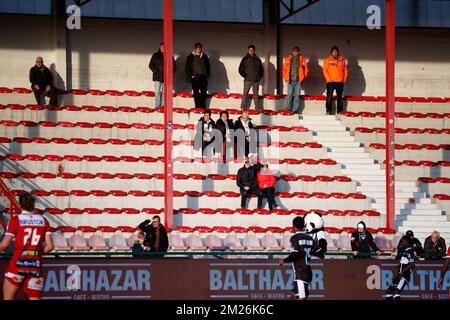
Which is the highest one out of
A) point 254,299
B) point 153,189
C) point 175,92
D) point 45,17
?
point 45,17

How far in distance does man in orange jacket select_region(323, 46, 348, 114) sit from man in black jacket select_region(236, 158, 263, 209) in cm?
475

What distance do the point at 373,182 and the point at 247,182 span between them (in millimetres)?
3575

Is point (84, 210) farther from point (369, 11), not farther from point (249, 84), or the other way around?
point (369, 11)

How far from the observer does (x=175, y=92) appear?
28.8 metres

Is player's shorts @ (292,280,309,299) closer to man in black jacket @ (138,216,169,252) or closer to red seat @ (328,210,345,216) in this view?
man in black jacket @ (138,216,169,252)

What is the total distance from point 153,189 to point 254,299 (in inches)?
232

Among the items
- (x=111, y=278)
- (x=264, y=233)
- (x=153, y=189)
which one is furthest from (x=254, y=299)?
(x=153, y=189)

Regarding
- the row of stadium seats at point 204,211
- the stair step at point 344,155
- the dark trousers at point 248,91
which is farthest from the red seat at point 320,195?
the dark trousers at point 248,91

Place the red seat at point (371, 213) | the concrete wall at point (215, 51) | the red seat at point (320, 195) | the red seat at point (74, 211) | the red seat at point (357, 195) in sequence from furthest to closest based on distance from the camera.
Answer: the concrete wall at point (215, 51) < the red seat at point (357, 195) < the red seat at point (320, 195) < the red seat at point (371, 213) < the red seat at point (74, 211)

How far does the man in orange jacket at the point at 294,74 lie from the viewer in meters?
27.8

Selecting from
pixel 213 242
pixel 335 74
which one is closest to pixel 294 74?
pixel 335 74

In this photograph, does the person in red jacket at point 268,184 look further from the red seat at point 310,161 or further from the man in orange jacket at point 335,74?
the man in orange jacket at point 335,74

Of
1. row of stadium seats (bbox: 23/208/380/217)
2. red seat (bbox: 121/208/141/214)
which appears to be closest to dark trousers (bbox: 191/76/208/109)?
row of stadium seats (bbox: 23/208/380/217)

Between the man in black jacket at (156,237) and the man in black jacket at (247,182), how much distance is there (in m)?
3.60
